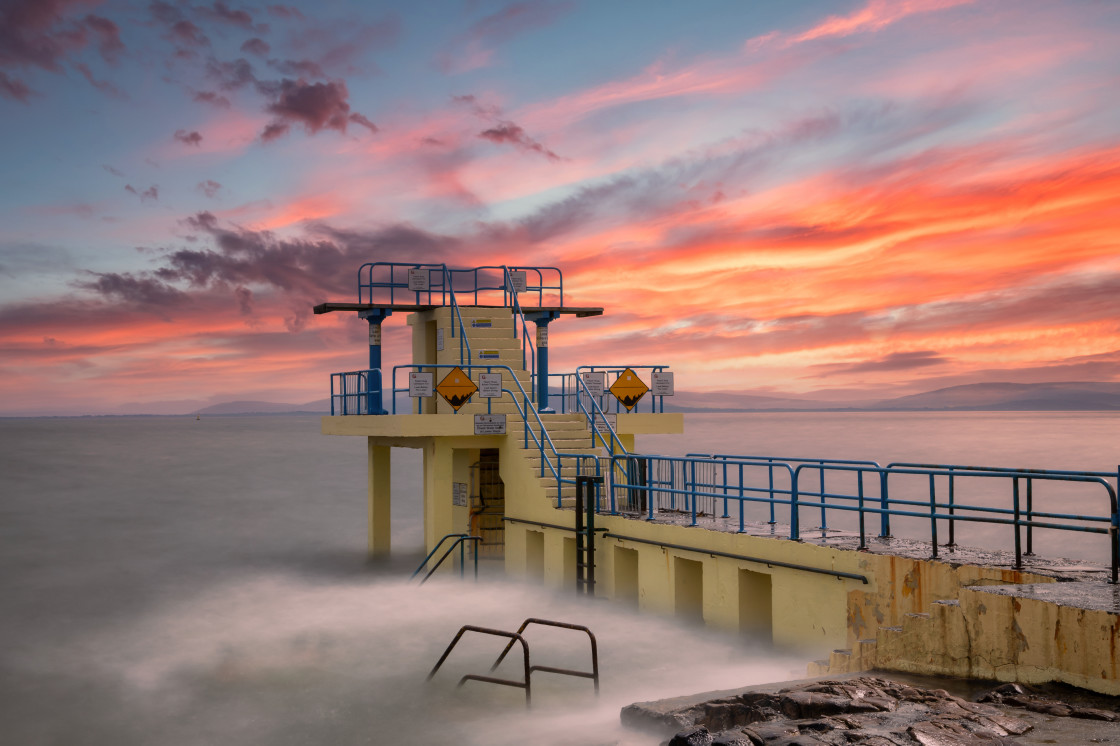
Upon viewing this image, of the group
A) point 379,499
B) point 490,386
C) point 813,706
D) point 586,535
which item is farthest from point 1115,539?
point 379,499

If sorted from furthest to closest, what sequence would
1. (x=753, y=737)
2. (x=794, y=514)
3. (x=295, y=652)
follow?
(x=295, y=652)
(x=794, y=514)
(x=753, y=737)

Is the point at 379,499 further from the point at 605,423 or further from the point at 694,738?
the point at 694,738

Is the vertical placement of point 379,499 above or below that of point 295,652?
above

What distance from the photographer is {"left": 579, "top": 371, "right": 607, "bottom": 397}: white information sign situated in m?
22.5

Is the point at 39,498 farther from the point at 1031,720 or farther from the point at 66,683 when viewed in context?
the point at 1031,720

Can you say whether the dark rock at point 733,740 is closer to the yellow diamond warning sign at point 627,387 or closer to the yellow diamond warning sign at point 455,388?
the yellow diamond warning sign at point 455,388

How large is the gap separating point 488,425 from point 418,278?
5095 millimetres

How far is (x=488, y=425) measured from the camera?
20.0m

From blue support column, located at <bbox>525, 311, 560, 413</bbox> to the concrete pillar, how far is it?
4.36 meters

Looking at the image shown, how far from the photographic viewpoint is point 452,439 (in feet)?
68.9

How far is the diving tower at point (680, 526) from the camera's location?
9.54 metres

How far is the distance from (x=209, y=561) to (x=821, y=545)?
88.9ft

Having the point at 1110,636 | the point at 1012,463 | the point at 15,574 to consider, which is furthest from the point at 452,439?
the point at 1012,463

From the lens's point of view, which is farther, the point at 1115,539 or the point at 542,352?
the point at 542,352
